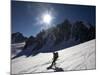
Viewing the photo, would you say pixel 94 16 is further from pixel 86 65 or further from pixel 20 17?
pixel 20 17

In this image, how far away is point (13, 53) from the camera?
2178 mm

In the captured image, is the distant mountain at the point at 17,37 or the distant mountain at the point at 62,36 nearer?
the distant mountain at the point at 17,37

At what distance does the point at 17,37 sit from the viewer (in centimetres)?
220

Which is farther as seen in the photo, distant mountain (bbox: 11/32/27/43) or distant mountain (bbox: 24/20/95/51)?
distant mountain (bbox: 24/20/95/51)

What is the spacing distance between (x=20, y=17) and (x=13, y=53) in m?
0.43

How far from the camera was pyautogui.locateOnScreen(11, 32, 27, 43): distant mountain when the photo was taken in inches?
85.9

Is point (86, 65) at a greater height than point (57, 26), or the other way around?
point (57, 26)

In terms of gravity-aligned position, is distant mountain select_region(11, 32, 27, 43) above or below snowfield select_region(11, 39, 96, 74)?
above

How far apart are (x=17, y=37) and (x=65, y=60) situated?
2.20ft

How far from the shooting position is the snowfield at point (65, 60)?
2.21m

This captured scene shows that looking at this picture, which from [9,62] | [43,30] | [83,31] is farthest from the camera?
[83,31]

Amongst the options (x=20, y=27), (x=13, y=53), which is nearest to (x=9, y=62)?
(x=13, y=53)

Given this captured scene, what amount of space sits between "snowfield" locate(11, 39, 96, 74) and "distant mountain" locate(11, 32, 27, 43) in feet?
0.19

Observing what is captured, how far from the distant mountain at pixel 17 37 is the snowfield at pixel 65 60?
0.06m
